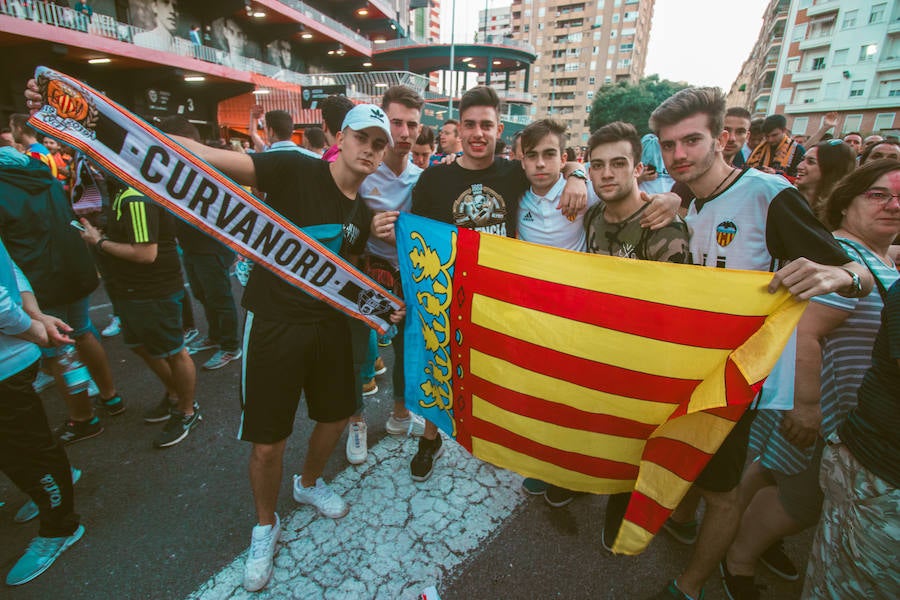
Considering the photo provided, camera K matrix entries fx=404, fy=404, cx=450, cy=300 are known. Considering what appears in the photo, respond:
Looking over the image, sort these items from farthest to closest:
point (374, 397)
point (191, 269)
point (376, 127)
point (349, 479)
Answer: point (191, 269) < point (374, 397) < point (349, 479) < point (376, 127)

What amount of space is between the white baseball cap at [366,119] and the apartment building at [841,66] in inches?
2009

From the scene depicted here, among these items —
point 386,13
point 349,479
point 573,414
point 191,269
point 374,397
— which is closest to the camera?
point 573,414

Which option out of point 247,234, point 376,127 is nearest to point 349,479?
point 247,234

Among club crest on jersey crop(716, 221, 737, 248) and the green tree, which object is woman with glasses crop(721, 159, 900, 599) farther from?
the green tree

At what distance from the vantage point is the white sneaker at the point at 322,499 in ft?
8.23

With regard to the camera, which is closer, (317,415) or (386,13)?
(317,415)

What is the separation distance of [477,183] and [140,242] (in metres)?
2.47

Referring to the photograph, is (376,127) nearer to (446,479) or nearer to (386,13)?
(446,479)

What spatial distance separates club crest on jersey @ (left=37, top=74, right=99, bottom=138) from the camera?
1.72 meters

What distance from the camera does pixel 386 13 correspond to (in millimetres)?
35188

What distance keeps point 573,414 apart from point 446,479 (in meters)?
1.32

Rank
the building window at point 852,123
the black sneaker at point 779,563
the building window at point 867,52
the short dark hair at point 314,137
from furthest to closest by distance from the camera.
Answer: the building window at point 852,123 < the building window at point 867,52 < the short dark hair at point 314,137 < the black sneaker at point 779,563

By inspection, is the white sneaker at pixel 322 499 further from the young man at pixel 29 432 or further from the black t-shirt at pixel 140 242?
the black t-shirt at pixel 140 242

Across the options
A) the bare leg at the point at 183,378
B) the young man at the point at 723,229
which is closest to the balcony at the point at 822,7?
the young man at the point at 723,229
